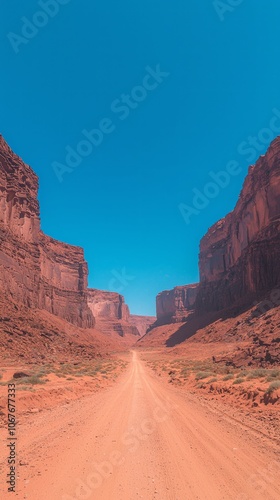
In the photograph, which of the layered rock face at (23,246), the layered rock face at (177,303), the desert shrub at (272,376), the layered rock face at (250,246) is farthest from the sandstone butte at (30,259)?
the layered rock face at (177,303)

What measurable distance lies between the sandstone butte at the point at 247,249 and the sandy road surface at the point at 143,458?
117 feet

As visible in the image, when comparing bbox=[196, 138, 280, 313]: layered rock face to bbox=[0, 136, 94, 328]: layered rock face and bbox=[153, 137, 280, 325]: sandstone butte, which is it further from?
bbox=[0, 136, 94, 328]: layered rock face

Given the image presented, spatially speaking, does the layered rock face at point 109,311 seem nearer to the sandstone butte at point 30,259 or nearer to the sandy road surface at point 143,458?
the sandstone butte at point 30,259

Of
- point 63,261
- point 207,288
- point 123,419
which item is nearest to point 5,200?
point 63,261

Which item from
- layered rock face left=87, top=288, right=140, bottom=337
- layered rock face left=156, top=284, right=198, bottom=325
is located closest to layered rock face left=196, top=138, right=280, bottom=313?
layered rock face left=156, top=284, right=198, bottom=325

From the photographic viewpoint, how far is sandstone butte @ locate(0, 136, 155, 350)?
4700 centimetres

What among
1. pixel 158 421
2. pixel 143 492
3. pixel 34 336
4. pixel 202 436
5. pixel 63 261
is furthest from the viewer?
pixel 63 261

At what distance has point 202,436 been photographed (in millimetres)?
6656

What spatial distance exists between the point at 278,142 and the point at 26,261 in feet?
166

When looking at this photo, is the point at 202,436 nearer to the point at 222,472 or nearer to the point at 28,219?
the point at 222,472

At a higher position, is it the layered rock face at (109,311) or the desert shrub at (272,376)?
the layered rock face at (109,311)

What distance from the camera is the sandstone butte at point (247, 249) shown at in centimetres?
5028

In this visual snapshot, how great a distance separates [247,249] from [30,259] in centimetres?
4314

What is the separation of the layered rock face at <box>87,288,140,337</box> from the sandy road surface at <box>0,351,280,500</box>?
13402 cm
